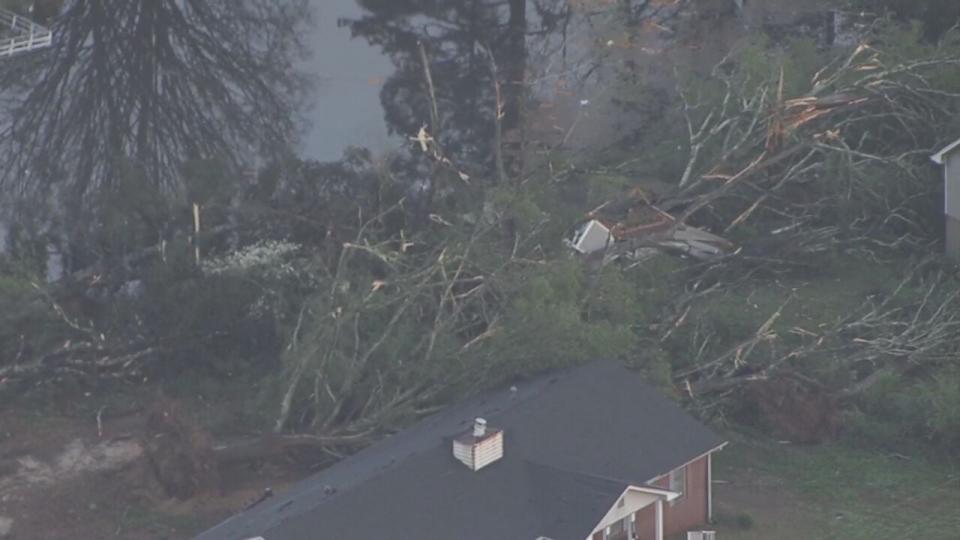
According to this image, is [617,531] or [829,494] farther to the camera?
[829,494]

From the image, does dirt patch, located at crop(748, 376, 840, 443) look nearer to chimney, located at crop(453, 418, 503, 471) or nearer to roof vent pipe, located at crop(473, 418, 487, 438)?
chimney, located at crop(453, 418, 503, 471)

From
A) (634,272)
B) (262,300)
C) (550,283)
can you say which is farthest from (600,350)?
(262,300)

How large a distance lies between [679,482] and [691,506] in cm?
38

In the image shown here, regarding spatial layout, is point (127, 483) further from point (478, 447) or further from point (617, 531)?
point (617, 531)

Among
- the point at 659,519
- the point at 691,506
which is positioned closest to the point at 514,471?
the point at 659,519

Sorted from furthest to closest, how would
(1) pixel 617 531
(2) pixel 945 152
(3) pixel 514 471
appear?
1. (2) pixel 945 152
2. (1) pixel 617 531
3. (3) pixel 514 471

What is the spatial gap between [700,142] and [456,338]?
18.6ft

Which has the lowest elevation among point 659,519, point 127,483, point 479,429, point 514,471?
point 659,519

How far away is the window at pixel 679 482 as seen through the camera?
50.8ft

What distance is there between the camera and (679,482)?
15664mm

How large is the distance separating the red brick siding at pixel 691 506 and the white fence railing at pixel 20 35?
17.5 metres

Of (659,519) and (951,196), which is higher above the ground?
(951,196)

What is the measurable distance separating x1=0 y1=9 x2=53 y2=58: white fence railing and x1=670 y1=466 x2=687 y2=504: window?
17.5 metres

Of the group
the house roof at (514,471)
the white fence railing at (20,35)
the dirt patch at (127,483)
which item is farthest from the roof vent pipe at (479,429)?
the white fence railing at (20,35)
